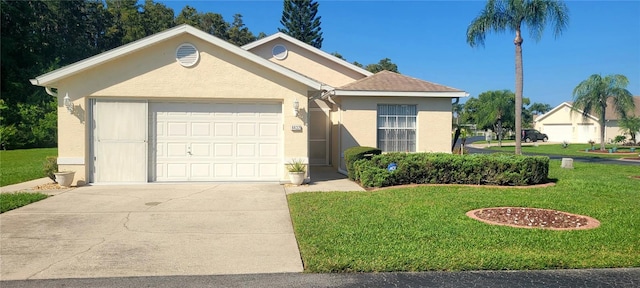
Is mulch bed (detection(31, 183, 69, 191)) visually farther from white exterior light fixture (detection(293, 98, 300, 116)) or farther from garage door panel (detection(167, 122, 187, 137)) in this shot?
white exterior light fixture (detection(293, 98, 300, 116))

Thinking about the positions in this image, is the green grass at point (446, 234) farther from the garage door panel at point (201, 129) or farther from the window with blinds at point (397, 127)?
the window with blinds at point (397, 127)

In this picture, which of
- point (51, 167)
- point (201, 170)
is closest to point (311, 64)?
point (201, 170)

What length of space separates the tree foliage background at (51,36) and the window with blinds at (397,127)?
25549mm

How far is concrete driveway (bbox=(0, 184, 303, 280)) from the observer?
204 inches

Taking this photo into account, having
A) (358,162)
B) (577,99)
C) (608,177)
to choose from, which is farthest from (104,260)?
(577,99)

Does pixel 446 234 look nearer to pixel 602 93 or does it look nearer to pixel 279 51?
pixel 279 51

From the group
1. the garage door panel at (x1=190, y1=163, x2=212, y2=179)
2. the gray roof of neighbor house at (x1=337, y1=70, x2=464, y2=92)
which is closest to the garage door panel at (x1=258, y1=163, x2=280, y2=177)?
the garage door panel at (x1=190, y1=163, x2=212, y2=179)

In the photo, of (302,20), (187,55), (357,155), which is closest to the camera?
(187,55)

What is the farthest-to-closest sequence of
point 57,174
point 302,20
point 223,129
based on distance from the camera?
1. point 302,20
2. point 223,129
3. point 57,174

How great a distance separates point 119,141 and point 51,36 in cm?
4598

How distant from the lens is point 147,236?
6.55 m

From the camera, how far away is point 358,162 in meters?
12.2

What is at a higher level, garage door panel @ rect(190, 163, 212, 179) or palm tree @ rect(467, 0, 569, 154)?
palm tree @ rect(467, 0, 569, 154)

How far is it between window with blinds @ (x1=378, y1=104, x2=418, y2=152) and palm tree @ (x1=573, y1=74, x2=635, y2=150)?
931 inches
